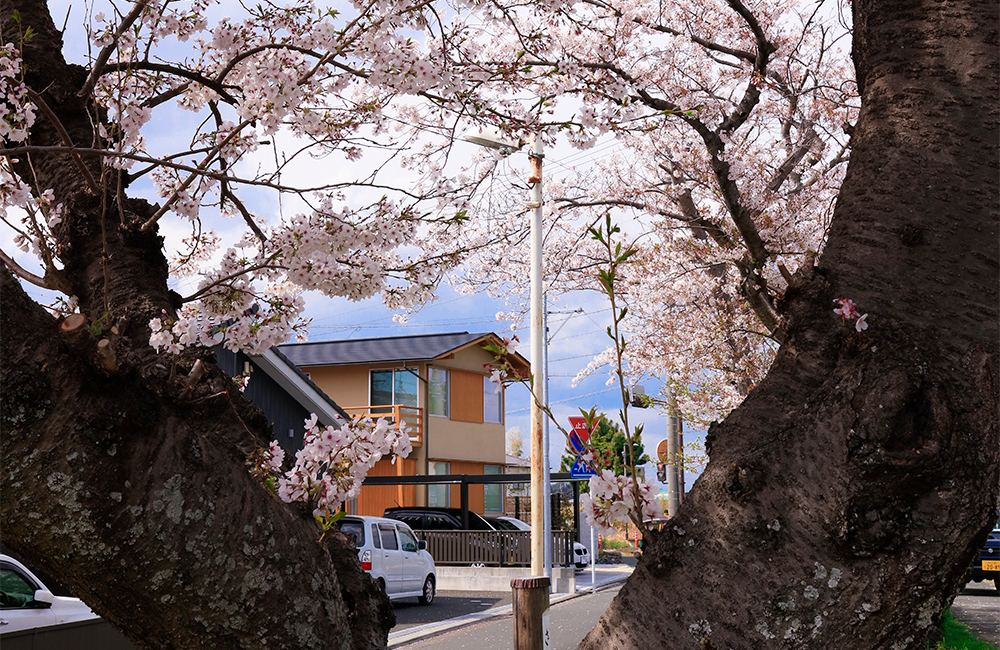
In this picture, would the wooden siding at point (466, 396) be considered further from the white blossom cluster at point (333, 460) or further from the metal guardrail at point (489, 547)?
the white blossom cluster at point (333, 460)

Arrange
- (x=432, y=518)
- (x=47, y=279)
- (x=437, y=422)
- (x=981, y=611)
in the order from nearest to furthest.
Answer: (x=47, y=279), (x=981, y=611), (x=432, y=518), (x=437, y=422)

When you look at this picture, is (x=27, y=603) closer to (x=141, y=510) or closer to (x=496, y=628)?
(x=141, y=510)

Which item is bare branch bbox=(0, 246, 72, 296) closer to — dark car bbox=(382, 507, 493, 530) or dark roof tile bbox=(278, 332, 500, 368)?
dark car bbox=(382, 507, 493, 530)

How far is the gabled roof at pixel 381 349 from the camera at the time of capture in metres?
28.5

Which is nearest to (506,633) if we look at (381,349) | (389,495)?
(389,495)

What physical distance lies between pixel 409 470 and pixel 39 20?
26092 millimetres

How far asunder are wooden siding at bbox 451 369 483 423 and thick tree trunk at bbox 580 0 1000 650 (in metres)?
28.5

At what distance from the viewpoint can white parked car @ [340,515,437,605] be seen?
14.5m

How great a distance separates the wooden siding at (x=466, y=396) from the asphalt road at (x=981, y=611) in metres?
17.6

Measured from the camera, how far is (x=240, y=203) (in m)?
3.92

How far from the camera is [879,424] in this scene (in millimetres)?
1570

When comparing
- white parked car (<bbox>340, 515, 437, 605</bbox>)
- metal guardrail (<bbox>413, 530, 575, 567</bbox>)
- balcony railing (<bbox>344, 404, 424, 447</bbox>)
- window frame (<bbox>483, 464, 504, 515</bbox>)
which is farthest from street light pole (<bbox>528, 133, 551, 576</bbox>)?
window frame (<bbox>483, 464, 504, 515</bbox>)

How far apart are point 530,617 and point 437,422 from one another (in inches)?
984

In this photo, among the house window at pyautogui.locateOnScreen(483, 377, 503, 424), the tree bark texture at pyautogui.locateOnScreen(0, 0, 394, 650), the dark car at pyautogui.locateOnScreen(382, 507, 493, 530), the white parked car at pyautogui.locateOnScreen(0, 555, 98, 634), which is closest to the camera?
the tree bark texture at pyautogui.locateOnScreen(0, 0, 394, 650)
